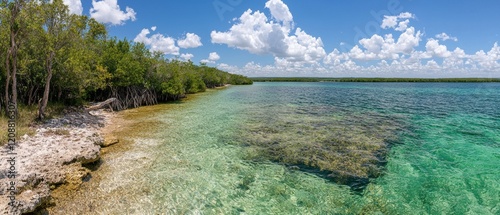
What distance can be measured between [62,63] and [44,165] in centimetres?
1186

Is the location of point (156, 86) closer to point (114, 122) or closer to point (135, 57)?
point (135, 57)

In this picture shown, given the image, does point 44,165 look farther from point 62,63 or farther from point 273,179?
point 62,63

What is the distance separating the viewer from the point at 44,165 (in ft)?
31.9

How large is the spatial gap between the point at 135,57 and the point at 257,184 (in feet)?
94.6

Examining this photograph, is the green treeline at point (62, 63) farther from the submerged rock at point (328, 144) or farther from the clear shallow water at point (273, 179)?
the submerged rock at point (328, 144)

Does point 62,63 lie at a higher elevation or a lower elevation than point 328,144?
higher

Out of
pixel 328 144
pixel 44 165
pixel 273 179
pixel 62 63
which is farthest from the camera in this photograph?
pixel 62 63

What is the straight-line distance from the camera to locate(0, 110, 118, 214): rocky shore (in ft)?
24.0

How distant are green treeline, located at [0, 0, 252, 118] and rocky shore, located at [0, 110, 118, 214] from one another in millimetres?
3926

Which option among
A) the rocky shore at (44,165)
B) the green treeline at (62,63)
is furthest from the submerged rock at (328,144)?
the green treeline at (62,63)

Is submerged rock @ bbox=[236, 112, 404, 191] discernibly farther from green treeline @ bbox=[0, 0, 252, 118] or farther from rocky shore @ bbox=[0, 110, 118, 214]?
green treeline @ bbox=[0, 0, 252, 118]

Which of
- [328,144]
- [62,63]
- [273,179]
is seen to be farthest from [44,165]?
[328,144]

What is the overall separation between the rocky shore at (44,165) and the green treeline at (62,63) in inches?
155

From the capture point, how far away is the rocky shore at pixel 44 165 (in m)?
7.31
